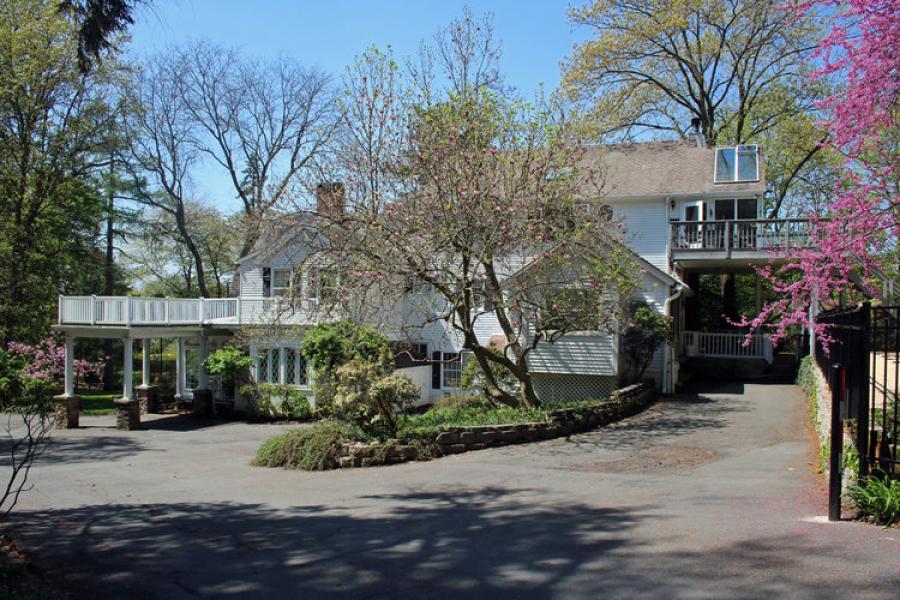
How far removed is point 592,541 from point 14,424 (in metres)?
24.6

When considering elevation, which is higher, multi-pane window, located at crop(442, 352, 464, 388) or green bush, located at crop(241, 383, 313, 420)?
multi-pane window, located at crop(442, 352, 464, 388)

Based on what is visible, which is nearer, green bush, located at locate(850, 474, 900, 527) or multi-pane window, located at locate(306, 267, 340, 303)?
green bush, located at locate(850, 474, 900, 527)

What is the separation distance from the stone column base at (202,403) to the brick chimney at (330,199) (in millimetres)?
13671

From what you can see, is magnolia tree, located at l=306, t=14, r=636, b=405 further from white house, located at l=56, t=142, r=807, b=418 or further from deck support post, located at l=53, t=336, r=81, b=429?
deck support post, located at l=53, t=336, r=81, b=429

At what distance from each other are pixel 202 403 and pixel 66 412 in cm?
464

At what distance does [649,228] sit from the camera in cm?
2589

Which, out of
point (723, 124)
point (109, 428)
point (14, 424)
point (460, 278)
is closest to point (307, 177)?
point (460, 278)

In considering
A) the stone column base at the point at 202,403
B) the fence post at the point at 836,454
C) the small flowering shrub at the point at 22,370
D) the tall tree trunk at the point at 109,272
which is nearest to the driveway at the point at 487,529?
the fence post at the point at 836,454

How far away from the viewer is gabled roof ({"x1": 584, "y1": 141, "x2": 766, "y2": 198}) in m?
25.6

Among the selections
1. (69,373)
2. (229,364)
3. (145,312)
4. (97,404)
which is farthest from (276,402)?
(97,404)

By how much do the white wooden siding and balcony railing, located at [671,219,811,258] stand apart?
56 cm

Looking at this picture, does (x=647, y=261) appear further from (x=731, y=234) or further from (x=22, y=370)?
(x=22, y=370)

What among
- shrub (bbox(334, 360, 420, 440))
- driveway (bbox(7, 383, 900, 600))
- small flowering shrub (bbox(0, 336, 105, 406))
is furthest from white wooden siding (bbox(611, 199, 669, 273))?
small flowering shrub (bbox(0, 336, 105, 406))

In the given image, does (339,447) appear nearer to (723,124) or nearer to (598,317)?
(598,317)
